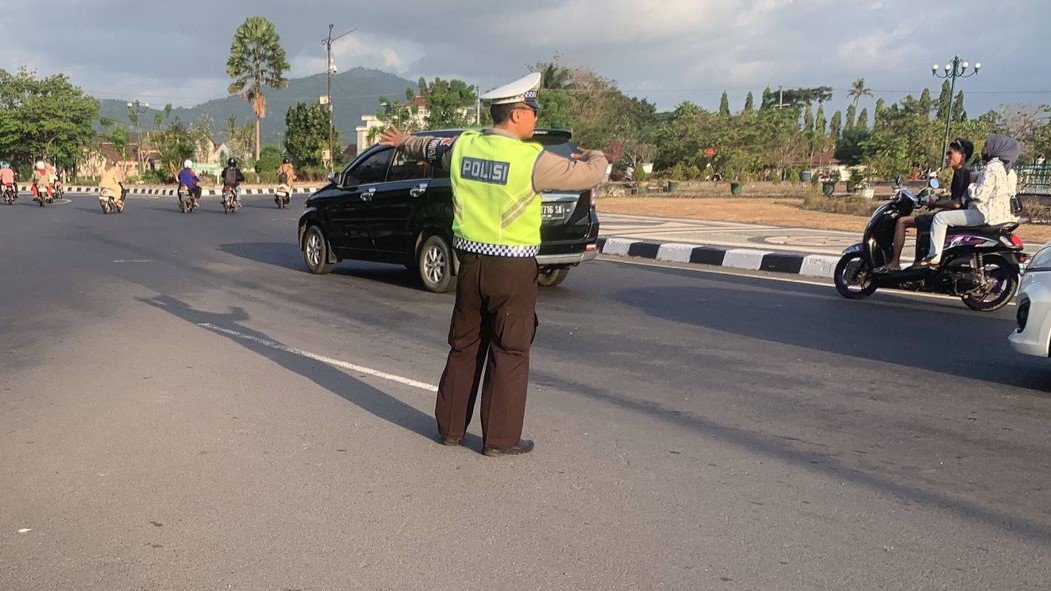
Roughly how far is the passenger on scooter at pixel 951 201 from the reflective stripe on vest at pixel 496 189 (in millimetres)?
6412

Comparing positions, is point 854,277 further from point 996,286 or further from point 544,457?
point 544,457

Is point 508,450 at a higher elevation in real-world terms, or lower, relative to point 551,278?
lower

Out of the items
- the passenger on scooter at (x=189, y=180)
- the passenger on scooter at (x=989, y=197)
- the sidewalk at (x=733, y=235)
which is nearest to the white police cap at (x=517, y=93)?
the passenger on scooter at (x=989, y=197)

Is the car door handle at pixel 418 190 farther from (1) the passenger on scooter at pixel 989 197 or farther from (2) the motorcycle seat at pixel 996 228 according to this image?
(2) the motorcycle seat at pixel 996 228

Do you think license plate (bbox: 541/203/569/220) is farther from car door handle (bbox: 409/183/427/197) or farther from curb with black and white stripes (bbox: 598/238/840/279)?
curb with black and white stripes (bbox: 598/238/840/279)

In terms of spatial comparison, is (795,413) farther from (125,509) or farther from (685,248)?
(685,248)

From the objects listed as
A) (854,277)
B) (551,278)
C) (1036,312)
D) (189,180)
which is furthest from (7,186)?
(1036,312)

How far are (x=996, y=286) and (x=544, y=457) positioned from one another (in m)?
6.48

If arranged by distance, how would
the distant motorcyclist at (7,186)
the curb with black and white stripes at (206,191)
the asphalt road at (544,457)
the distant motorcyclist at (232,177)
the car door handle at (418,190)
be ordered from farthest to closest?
the curb with black and white stripes at (206,191)
the distant motorcyclist at (7,186)
the distant motorcyclist at (232,177)
the car door handle at (418,190)
the asphalt road at (544,457)

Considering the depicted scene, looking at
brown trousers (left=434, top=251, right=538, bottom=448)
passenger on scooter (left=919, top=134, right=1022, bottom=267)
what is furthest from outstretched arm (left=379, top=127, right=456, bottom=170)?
passenger on scooter (left=919, top=134, right=1022, bottom=267)

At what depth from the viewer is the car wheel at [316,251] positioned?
1202cm

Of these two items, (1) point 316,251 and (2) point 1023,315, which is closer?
(2) point 1023,315

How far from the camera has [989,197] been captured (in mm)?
8945

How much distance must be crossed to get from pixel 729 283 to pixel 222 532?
852cm
